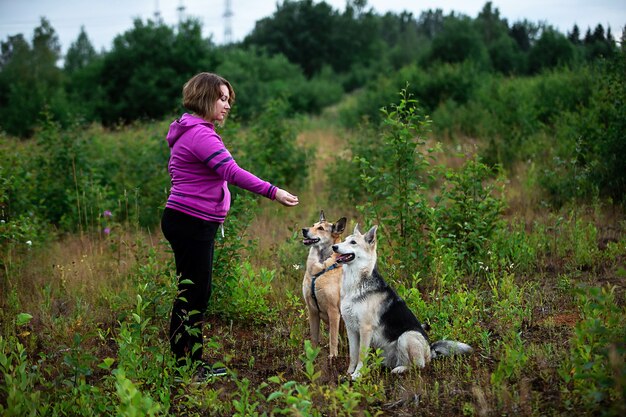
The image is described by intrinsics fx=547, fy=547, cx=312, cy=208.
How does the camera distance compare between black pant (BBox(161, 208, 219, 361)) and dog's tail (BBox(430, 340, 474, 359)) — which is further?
dog's tail (BBox(430, 340, 474, 359))

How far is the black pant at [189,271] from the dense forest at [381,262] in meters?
0.19

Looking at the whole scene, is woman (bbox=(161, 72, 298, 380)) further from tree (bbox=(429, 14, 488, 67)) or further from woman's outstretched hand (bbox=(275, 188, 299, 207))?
tree (bbox=(429, 14, 488, 67))

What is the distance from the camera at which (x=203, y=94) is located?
4.46 meters

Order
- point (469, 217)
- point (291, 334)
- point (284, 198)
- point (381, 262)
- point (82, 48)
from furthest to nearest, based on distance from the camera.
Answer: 1. point (82, 48)
2. point (469, 217)
3. point (381, 262)
4. point (291, 334)
5. point (284, 198)

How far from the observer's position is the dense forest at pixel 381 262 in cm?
413

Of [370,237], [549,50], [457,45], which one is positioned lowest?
[370,237]

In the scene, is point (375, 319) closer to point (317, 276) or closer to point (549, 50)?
point (317, 276)

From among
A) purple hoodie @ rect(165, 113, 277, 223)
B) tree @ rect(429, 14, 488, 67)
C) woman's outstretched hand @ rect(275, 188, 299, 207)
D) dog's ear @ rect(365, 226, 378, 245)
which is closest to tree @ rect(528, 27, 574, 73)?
tree @ rect(429, 14, 488, 67)

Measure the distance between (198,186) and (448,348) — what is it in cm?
261

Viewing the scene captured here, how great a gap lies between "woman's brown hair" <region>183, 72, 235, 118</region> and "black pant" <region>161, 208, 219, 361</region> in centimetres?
87

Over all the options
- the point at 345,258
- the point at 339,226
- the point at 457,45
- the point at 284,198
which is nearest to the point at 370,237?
the point at 345,258

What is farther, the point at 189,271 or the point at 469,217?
the point at 469,217

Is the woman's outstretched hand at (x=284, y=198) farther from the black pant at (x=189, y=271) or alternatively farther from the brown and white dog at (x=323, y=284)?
the brown and white dog at (x=323, y=284)

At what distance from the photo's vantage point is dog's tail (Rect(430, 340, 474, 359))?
4.86 m
